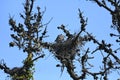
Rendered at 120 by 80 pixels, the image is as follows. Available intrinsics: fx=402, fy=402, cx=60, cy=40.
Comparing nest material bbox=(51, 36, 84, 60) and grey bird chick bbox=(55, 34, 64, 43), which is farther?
grey bird chick bbox=(55, 34, 64, 43)

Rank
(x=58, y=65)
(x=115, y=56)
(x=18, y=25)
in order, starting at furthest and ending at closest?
1. (x=18, y=25)
2. (x=58, y=65)
3. (x=115, y=56)

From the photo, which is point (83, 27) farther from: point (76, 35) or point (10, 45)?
point (10, 45)

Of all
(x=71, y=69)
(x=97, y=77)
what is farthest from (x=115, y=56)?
(x=71, y=69)

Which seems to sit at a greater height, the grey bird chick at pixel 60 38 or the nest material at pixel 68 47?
the grey bird chick at pixel 60 38

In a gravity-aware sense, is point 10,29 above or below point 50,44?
above

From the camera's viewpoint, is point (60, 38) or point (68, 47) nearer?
point (68, 47)

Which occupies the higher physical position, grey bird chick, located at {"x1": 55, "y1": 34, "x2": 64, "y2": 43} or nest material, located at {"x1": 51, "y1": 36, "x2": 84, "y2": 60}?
grey bird chick, located at {"x1": 55, "y1": 34, "x2": 64, "y2": 43}

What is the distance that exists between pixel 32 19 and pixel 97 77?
14.2 metres

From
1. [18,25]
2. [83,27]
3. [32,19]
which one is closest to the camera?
[83,27]

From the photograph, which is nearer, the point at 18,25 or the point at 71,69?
the point at 71,69

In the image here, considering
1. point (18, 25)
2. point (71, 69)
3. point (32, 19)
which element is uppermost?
point (32, 19)

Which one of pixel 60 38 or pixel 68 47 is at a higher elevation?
pixel 60 38

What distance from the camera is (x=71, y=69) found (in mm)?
19281

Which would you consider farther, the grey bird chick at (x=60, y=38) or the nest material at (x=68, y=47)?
the grey bird chick at (x=60, y=38)
